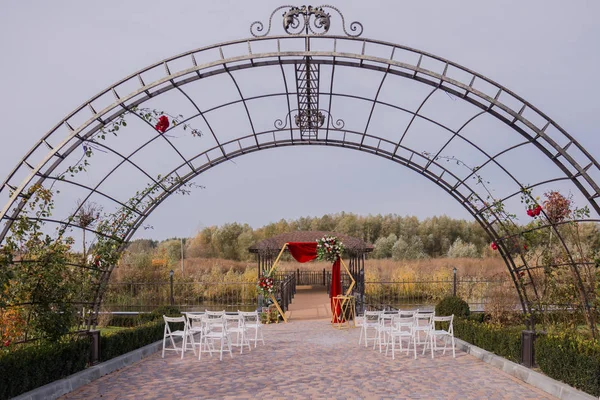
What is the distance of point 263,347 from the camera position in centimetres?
1052

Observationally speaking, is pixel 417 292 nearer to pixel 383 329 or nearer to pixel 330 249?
pixel 330 249

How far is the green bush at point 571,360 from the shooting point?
20.0 feet

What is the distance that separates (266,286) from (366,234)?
A: 95.2ft

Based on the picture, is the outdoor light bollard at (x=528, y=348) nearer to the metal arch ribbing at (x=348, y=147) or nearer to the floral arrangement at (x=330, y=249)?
the metal arch ribbing at (x=348, y=147)

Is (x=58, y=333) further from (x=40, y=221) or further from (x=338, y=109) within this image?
(x=338, y=109)

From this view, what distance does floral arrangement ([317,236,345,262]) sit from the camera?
47.9 ft

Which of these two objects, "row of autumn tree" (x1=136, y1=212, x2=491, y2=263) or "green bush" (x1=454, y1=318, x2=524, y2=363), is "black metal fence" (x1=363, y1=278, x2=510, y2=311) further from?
"row of autumn tree" (x1=136, y1=212, x2=491, y2=263)

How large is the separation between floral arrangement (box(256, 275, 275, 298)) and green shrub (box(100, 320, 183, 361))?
4.00 meters

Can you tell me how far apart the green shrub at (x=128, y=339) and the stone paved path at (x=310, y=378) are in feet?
1.25

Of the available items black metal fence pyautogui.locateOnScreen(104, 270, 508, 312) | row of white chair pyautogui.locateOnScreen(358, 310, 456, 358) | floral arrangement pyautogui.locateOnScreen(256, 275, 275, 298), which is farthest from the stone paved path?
black metal fence pyautogui.locateOnScreen(104, 270, 508, 312)

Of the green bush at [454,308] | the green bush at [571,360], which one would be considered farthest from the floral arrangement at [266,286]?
the green bush at [571,360]

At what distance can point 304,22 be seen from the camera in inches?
276

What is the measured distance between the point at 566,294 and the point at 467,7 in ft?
15.9

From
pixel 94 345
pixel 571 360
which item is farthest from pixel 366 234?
pixel 571 360
